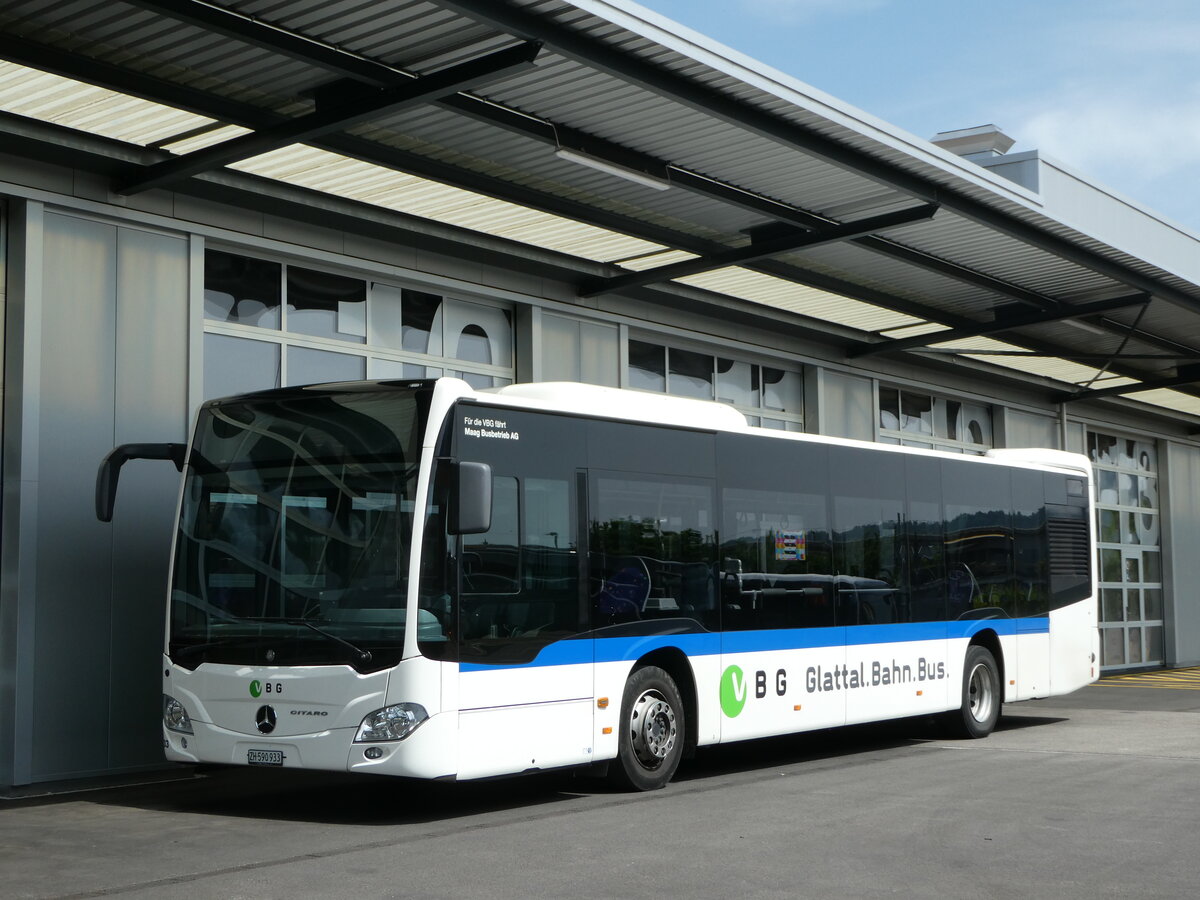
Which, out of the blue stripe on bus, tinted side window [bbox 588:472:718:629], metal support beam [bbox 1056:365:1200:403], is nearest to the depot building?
tinted side window [bbox 588:472:718:629]

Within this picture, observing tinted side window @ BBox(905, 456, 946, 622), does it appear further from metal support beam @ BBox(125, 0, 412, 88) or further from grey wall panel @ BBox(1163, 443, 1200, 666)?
grey wall panel @ BBox(1163, 443, 1200, 666)

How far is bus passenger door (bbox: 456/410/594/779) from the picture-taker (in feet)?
32.4

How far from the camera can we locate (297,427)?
10.3 meters

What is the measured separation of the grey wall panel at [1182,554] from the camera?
1273 inches

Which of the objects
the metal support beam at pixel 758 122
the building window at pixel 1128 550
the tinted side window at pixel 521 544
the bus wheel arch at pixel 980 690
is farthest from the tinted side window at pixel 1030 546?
the building window at pixel 1128 550

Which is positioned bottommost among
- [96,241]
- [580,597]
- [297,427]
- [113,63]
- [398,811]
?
[398,811]

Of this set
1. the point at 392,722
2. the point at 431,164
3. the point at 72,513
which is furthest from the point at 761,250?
the point at 392,722

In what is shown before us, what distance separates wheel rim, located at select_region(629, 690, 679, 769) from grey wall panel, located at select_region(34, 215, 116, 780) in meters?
4.50

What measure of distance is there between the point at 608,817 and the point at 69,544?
5239mm

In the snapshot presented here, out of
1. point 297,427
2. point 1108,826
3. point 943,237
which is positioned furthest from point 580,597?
point 943,237

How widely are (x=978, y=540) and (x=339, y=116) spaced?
27.5 feet

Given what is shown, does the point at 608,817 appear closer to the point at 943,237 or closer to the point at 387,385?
the point at 387,385

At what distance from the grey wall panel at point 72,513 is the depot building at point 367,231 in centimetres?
2

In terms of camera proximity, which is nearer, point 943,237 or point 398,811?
point 398,811
